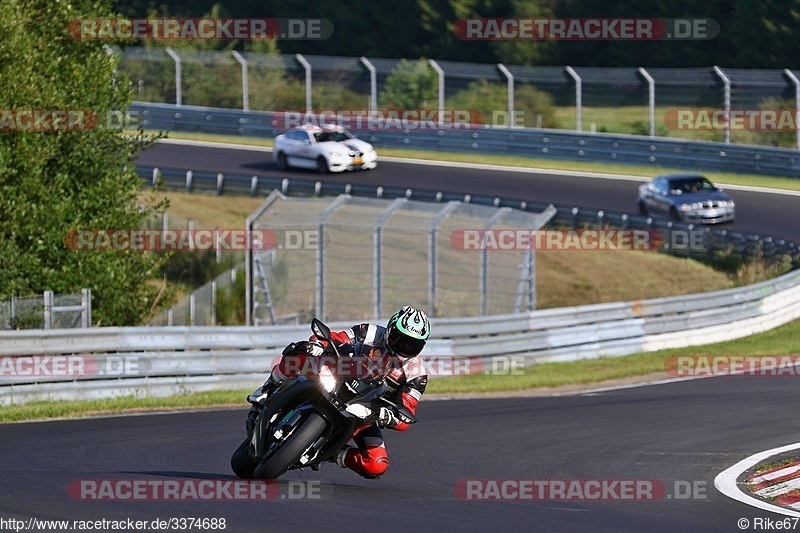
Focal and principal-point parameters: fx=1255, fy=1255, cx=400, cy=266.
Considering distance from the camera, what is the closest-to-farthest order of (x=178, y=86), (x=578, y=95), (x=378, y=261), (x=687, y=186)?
(x=378, y=261)
(x=687, y=186)
(x=578, y=95)
(x=178, y=86)

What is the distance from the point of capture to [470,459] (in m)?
11.0

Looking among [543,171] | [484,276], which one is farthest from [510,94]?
[484,276]

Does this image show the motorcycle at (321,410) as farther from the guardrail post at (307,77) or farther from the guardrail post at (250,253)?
the guardrail post at (307,77)

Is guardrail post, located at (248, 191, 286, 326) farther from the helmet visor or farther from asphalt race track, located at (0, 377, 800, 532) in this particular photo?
the helmet visor

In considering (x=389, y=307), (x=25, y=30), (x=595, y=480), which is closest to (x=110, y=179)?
(x=25, y=30)

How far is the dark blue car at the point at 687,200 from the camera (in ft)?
99.1

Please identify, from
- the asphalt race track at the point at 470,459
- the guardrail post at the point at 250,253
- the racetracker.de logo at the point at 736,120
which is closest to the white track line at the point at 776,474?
the asphalt race track at the point at 470,459

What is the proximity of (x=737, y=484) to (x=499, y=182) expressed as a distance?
2694cm

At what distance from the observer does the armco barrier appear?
1473 cm

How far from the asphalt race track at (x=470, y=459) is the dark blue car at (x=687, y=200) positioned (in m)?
13.4

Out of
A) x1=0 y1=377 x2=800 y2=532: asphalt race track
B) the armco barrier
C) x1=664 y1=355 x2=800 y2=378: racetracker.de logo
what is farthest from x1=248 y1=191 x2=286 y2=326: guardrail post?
x1=664 y1=355 x2=800 y2=378: racetracker.de logo

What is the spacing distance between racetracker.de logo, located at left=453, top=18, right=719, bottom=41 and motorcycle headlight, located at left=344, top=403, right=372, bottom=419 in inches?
1940

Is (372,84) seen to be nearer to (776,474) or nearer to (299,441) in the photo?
(776,474)

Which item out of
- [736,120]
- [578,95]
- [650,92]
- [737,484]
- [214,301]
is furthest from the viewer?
[736,120]
